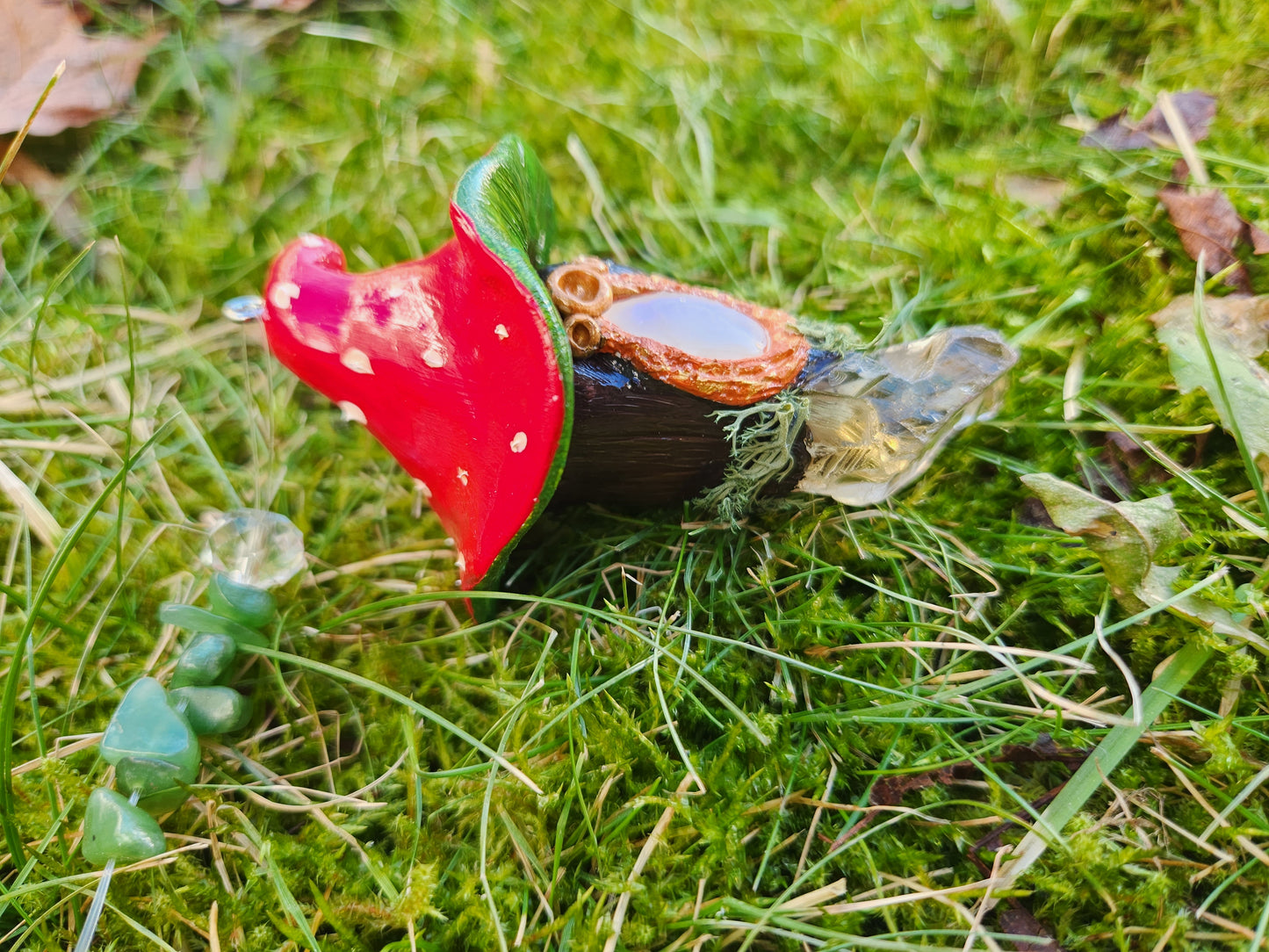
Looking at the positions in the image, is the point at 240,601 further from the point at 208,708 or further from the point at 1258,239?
the point at 1258,239

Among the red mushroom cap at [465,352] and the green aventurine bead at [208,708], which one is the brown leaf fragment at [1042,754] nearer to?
the red mushroom cap at [465,352]

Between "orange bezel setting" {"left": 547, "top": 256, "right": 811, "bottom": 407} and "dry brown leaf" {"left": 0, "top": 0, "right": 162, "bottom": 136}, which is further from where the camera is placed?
"dry brown leaf" {"left": 0, "top": 0, "right": 162, "bottom": 136}

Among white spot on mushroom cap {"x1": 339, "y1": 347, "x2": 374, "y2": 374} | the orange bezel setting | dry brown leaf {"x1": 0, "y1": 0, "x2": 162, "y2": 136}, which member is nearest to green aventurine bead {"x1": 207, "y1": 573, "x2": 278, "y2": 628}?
white spot on mushroom cap {"x1": 339, "y1": 347, "x2": 374, "y2": 374}

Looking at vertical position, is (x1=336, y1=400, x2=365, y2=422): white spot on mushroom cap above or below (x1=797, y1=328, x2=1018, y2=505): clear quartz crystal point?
below

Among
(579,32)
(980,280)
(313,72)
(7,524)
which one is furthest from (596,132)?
(7,524)

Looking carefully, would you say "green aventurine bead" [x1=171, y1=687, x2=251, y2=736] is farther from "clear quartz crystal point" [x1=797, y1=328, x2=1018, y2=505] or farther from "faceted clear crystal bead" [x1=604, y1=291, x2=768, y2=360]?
"clear quartz crystal point" [x1=797, y1=328, x2=1018, y2=505]

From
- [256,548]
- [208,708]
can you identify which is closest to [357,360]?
[256,548]

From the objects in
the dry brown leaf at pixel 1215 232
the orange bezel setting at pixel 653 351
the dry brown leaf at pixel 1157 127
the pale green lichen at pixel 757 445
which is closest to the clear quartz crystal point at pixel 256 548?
the orange bezel setting at pixel 653 351
